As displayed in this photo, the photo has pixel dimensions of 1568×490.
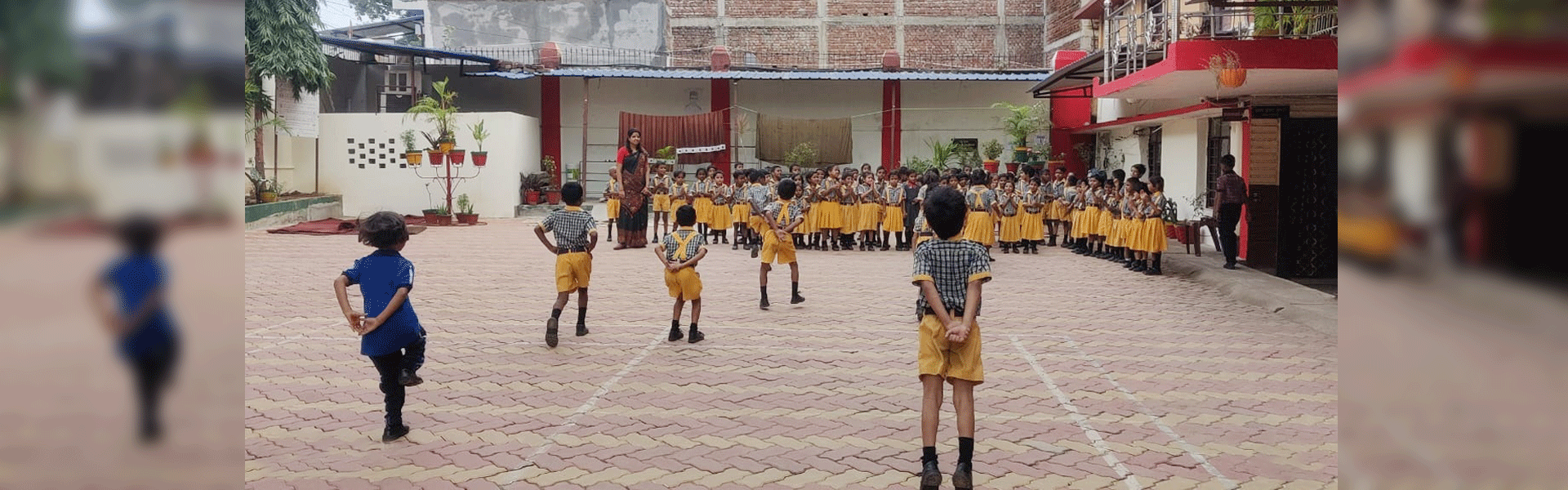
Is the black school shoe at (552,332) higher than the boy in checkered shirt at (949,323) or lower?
lower

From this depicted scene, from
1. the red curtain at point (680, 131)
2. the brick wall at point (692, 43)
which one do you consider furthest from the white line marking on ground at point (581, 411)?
the brick wall at point (692, 43)

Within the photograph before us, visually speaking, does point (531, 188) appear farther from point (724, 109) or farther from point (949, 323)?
point (949, 323)

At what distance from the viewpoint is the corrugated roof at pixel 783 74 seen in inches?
920

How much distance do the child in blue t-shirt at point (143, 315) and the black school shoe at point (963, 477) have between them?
3.83 metres

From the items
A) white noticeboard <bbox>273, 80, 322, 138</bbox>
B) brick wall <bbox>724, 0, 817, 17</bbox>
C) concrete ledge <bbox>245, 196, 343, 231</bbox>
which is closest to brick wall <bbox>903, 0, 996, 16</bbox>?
brick wall <bbox>724, 0, 817, 17</bbox>

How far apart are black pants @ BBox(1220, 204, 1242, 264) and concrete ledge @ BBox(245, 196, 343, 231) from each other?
1419 centimetres

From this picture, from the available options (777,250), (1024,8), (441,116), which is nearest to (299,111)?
(441,116)

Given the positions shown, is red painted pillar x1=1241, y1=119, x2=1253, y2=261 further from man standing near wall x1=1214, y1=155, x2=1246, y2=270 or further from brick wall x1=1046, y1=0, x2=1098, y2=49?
brick wall x1=1046, y1=0, x2=1098, y2=49

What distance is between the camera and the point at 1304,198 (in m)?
12.5

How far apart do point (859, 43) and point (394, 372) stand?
2746 centimetres

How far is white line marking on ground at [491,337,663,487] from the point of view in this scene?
15.8 feet

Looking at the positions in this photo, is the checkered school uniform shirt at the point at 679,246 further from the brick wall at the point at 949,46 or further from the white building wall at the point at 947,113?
the brick wall at the point at 949,46

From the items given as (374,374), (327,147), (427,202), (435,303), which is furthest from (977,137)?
(374,374)

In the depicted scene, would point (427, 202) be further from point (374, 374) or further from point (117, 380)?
point (117, 380)
